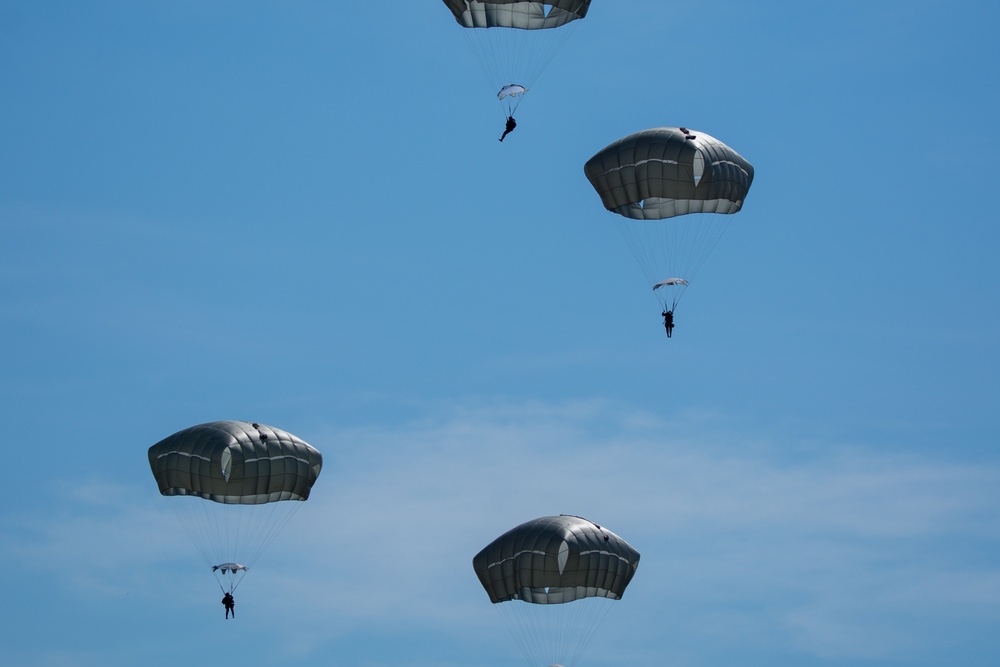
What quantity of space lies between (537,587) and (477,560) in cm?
270

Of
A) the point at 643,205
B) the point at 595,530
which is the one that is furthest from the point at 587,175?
the point at 595,530

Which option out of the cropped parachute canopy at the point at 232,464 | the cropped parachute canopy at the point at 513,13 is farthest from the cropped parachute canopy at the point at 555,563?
the cropped parachute canopy at the point at 513,13

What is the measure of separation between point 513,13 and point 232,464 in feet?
54.5

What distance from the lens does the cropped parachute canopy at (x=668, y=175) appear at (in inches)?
3135

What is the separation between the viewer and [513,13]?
80.3 m

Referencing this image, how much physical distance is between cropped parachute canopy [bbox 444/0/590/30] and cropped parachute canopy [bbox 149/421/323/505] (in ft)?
47.7

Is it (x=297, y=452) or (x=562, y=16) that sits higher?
(x=562, y=16)

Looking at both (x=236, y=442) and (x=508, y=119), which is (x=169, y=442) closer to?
(x=236, y=442)

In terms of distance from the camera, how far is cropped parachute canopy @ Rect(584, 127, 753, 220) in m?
→ 79.6

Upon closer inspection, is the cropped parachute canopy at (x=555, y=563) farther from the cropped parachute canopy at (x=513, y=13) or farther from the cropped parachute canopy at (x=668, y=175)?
the cropped parachute canopy at (x=513, y=13)

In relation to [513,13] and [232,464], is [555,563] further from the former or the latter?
[513,13]

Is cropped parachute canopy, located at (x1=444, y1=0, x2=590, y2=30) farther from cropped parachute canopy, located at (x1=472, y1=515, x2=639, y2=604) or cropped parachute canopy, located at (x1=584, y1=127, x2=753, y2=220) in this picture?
cropped parachute canopy, located at (x1=472, y1=515, x2=639, y2=604)

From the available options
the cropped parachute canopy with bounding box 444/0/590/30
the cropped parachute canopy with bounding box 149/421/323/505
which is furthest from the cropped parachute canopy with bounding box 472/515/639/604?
the cropped parachute canopy with bounding box 444/0/590/30

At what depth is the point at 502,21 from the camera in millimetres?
80375
